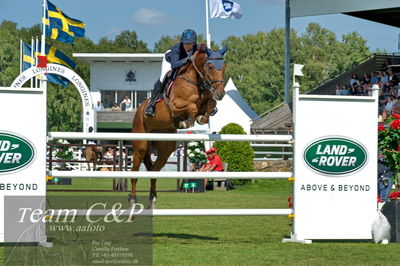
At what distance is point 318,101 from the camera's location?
804 centimetres

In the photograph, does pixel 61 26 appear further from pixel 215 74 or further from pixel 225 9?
pixel 215 74

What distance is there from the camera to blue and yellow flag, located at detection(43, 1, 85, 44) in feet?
99.9

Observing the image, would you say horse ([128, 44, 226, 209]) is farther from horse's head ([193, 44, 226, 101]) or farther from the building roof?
the building roof

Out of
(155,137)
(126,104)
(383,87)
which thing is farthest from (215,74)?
(126,104)

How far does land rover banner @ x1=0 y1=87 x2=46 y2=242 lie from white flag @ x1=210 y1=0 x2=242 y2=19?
77.9 feet

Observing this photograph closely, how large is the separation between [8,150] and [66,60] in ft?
86.4

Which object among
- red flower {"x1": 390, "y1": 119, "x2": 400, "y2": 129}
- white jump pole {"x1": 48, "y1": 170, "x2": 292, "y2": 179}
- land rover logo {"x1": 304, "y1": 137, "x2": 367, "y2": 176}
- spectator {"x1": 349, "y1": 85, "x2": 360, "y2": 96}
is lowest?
white jump pole {"x1": 48, "y1": 170, "x2": 292, "y2": 179}

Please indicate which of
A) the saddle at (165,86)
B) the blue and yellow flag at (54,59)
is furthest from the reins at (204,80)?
the blue and yellow flag at (54,59)

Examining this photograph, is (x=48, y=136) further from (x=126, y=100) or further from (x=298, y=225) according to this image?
(x=126, y=100)

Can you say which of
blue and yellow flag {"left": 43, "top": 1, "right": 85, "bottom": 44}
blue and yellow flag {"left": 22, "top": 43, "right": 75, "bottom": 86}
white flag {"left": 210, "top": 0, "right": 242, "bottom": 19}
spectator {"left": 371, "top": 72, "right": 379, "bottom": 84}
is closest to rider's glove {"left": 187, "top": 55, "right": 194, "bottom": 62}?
white flag {"left": 210, "top": 0, "right": 242, "bottom": 19}

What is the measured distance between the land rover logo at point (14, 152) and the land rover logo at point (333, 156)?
9.54 ft

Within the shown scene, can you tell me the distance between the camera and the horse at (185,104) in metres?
8.63

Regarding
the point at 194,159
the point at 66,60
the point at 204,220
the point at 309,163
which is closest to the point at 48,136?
the point at 309,163

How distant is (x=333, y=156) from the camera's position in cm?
794
